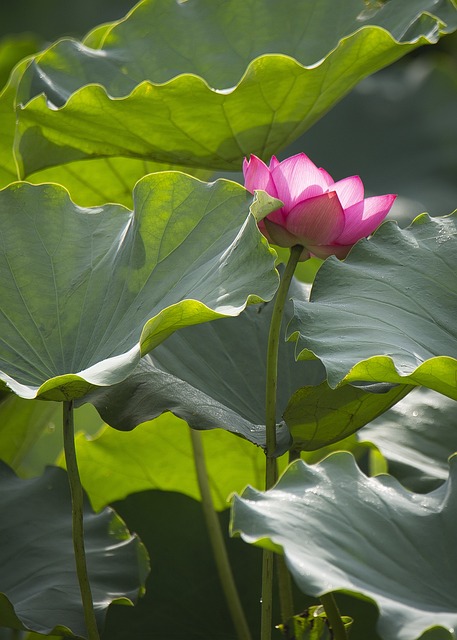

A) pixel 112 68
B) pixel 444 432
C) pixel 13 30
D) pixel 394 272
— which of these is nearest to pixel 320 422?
pixel 394 272

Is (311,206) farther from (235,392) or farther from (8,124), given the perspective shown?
(8,124)

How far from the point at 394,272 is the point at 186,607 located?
48 cm

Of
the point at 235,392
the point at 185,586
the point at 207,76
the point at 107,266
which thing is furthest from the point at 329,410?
the point at 207,76

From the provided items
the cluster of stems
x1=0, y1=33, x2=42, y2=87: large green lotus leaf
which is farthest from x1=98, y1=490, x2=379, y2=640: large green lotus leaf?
x1=0, y1=33, x2=42, y2=87: large green lotus leaf

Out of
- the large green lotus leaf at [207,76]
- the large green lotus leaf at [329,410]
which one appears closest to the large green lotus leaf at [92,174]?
the large green lotus leaf at [207,76]

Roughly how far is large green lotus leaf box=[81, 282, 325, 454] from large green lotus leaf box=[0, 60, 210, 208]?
36cm

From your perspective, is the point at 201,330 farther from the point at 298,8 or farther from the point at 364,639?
the point at 298,8

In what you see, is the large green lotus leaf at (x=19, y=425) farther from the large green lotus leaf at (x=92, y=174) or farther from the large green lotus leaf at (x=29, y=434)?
the large green lotus leaf at (x=92, y=174)

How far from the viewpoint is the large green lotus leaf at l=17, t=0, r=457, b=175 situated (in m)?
1.04

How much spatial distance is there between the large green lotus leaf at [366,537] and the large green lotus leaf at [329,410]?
118mm

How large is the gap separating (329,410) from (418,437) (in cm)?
31

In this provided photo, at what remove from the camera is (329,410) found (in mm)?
862

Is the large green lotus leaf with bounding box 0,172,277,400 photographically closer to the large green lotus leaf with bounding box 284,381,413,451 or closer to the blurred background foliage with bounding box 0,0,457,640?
the large green lotus leaf with bounding box 284,381,413,451

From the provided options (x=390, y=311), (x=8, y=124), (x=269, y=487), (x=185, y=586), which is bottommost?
(x=185, y=586)
